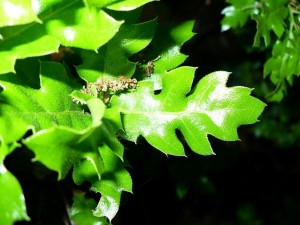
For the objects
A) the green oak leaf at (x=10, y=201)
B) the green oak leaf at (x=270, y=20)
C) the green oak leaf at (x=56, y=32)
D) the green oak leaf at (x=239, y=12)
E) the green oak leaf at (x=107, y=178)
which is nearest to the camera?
the green oak leaf at (x=10, y=201)

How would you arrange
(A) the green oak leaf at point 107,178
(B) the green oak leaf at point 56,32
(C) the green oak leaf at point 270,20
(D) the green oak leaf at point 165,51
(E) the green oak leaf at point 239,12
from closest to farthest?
(B) the green oak leaf at point 56,32 → (A) the green oak leaf at point 107,178 → (D) the green oak leaf at point 165,51 → (C) the green oak leaf at point 270,20 → (E) the green oak leaf at point 239,12

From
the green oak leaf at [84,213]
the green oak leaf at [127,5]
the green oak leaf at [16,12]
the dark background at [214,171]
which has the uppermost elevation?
the green oak leaf at [16,12]

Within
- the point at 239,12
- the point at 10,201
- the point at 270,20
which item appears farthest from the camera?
the point at 239,12

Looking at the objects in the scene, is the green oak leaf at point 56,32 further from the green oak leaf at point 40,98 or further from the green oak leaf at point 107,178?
the green oak leaf at point 107,178

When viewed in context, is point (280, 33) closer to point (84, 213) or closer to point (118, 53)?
point (118, 53)

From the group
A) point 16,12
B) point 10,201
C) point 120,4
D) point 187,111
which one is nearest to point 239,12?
point 187,111

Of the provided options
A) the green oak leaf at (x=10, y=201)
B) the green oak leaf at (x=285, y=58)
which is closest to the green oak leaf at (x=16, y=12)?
the green oak leaf at (x=10, y=201)

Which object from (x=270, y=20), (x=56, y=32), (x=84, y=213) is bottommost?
(x=84, y=213)
